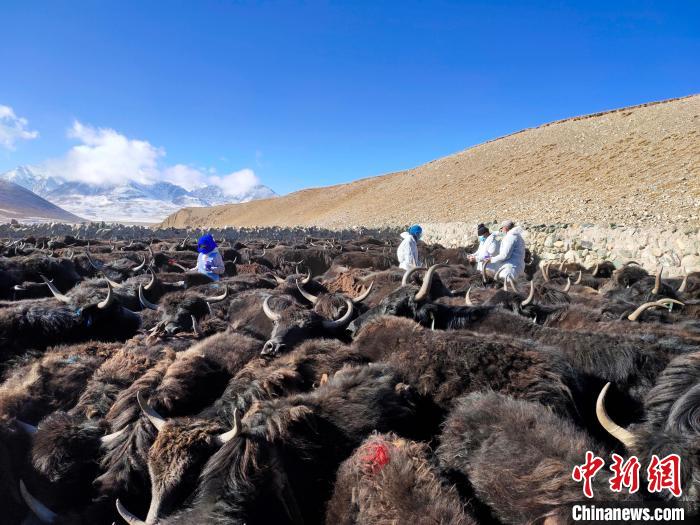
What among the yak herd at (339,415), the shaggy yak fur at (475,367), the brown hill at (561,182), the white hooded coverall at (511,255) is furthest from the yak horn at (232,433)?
the brown hill at (561,182)

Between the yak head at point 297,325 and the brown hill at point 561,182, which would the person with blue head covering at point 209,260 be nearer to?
the yak head at point 297,325

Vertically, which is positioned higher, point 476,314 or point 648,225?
point 648,225

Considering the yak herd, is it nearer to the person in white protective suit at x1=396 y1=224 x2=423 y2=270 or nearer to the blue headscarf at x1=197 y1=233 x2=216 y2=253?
the blue headscarf at x1=197 y1=233 x2=216 y2=253

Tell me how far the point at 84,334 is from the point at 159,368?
2536mm

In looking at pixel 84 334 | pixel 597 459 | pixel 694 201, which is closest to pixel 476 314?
pixel 597 459

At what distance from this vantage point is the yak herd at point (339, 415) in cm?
251

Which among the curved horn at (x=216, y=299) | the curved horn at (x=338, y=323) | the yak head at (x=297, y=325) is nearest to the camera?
the yak head at (x=297, y=325)

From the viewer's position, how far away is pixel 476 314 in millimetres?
5656

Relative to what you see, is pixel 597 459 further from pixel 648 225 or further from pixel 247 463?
pixel 648 225

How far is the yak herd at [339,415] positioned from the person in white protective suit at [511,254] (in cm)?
314

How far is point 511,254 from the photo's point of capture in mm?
9211

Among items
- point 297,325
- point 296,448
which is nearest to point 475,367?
point 296,448

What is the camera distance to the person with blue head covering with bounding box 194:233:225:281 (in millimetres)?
9867

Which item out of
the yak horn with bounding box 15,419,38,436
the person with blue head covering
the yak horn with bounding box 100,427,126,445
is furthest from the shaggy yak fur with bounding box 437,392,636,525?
the person with blue head covering
